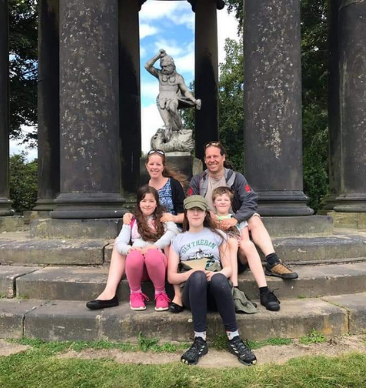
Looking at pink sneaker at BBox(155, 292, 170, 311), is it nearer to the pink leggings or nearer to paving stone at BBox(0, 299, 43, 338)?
the pink leggings

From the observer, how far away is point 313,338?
13.0 feet

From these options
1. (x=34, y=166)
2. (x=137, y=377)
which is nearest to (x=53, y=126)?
(x=137, y=377)

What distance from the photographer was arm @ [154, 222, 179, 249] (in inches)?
170

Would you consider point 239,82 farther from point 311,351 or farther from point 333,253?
point 311,351

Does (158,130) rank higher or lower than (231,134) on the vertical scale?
lower

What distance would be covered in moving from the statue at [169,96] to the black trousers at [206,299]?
498 centimetres

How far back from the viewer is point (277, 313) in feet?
13.4

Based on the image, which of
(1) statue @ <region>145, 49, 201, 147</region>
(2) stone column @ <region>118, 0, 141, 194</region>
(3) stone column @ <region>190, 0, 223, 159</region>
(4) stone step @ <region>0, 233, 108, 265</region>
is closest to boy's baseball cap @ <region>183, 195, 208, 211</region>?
(4) stone step @ <region>0, 233, 108, 265</region>

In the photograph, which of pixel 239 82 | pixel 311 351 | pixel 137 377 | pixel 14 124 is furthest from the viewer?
pixel 239 82

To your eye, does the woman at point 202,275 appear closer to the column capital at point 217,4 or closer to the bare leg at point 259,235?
the bare leg at point 259,235

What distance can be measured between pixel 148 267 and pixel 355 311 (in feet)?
6.62

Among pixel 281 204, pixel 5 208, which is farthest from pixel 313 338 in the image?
pixel 5 208

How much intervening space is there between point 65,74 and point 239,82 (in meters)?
26.4

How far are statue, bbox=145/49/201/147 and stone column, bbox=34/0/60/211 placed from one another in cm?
314
